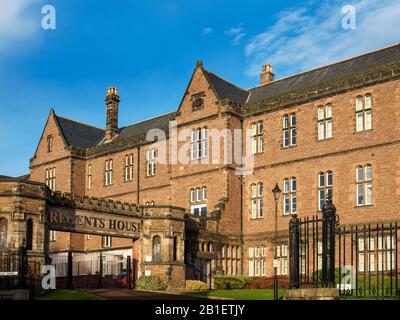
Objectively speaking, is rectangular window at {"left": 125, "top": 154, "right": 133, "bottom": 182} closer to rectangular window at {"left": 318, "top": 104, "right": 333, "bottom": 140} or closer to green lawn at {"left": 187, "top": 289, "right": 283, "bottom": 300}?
rectangular window at {"left": 318, "top": 104, "right": 333, "bottom": 140}

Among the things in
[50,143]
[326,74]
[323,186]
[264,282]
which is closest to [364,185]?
[323,186]

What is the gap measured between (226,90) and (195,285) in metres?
15.6

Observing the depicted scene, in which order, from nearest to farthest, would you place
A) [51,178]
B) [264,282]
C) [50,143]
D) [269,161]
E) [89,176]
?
1. [264,282]
2. [269,161]
3. [89,176]
4. [51,178]
5. [50,143]

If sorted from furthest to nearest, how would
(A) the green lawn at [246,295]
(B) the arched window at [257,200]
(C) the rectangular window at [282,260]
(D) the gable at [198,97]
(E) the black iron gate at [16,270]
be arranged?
(D) the gable at [198,97], (B) the arched window at [257,200], (C) the rectangular window at [282,260], (A) the green lawn at [246,295], (E) the black iron gate at [16,270]

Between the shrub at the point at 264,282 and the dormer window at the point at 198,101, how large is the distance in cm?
1310

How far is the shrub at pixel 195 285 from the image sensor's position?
3909cm

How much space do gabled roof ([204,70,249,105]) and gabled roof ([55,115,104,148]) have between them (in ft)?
54.3

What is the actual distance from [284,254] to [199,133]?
10.8 m

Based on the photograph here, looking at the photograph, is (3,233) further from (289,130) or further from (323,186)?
(289,130)

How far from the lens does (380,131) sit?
1529 inches

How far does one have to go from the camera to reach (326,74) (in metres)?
45.4

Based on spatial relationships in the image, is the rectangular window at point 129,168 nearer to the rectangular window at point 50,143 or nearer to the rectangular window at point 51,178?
the rectangular window at point 51,178

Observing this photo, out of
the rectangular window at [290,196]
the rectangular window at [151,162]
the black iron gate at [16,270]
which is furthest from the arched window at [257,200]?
the black iron gate at [16,270]
